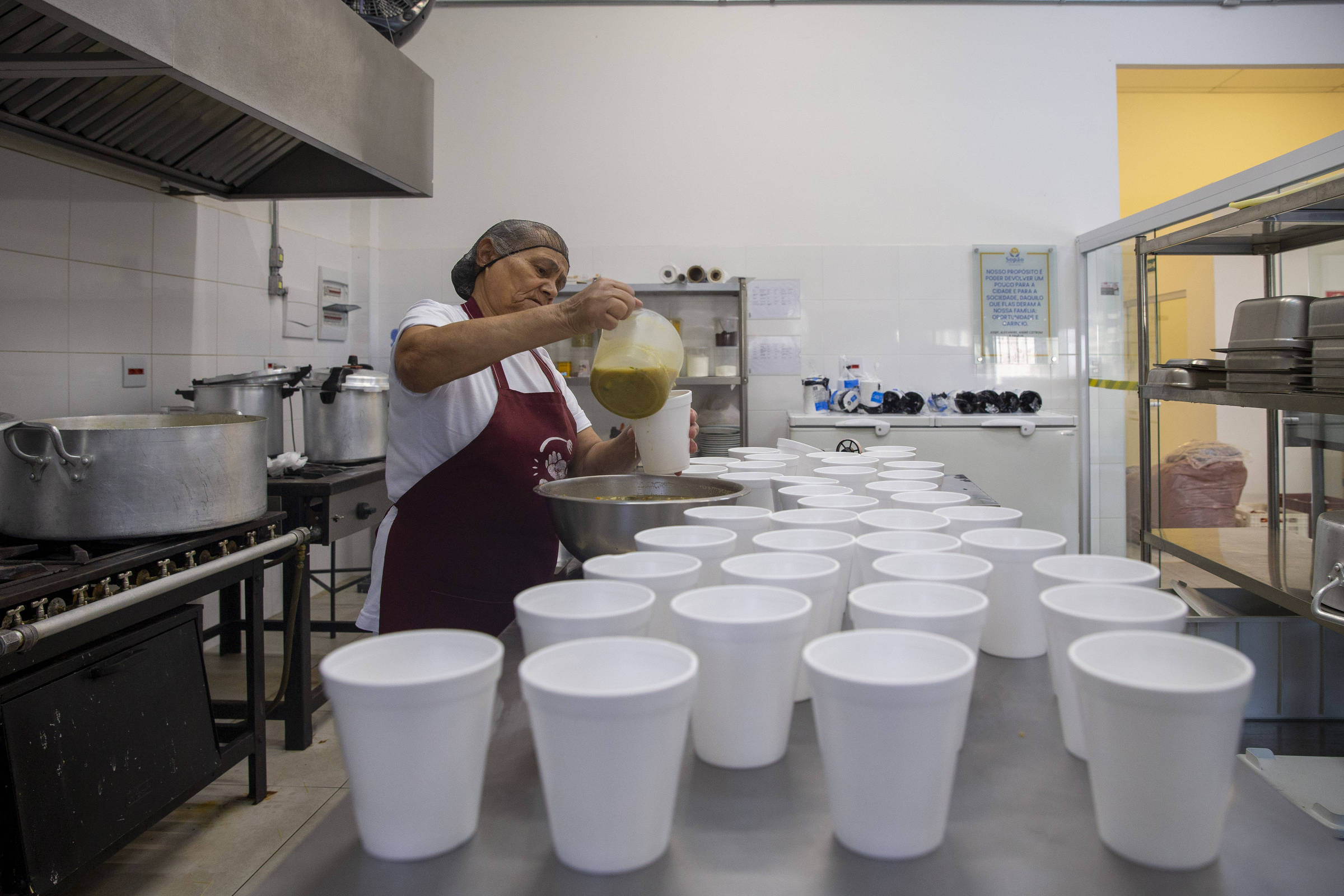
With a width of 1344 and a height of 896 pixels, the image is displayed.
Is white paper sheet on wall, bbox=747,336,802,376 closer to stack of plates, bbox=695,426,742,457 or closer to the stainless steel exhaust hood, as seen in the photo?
stack of plates, bbox=695,426,742,457

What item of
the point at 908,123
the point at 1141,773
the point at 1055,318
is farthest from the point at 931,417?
the point at 1141,773

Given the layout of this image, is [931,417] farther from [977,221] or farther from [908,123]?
[908,123]

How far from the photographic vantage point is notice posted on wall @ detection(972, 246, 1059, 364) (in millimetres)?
4305

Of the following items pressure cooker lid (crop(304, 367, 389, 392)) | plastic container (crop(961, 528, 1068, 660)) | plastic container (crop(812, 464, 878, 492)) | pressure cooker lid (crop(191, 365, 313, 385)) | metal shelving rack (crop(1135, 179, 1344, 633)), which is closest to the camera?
plastic container (crop(961, 528, 1068, 660))

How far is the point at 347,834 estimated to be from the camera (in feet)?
2.02

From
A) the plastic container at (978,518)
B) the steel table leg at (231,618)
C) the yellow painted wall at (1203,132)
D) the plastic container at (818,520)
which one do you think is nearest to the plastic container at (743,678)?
the plastic container at (818,520)

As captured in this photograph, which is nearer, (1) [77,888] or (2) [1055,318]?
(1) [77,888]

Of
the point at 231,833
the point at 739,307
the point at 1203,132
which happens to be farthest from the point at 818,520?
the point at 1203,132

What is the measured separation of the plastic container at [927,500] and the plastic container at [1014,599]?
0.31 m

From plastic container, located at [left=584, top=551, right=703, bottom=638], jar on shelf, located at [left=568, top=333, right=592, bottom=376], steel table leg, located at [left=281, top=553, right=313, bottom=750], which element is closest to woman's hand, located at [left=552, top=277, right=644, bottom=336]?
plastic container, located at [left=584, top=551, right=703, bottom=638]

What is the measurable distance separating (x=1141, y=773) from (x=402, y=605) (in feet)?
4.89

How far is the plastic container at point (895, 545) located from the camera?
0.96 metres

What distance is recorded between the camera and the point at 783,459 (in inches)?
75.0

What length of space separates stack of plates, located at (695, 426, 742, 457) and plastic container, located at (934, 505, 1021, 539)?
2.75 m
